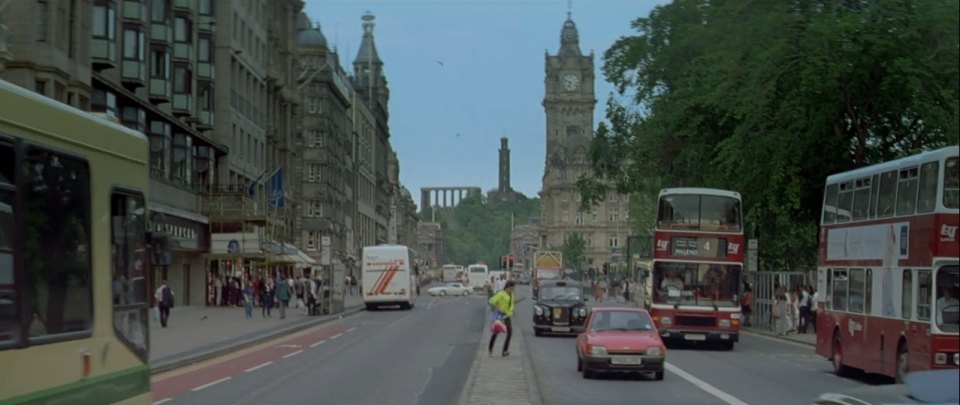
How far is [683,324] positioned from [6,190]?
31346mm

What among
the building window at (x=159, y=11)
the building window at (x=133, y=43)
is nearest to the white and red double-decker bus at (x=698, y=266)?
the building window at (x=133, y=43)

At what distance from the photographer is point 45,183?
9.30m

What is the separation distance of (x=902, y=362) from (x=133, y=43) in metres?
40.1

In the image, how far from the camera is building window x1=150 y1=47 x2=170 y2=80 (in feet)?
199

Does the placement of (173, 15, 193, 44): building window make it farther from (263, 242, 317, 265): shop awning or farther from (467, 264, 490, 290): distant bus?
(467, 264, 490, 290): distant bus

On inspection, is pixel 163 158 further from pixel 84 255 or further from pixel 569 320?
pixel 84 255

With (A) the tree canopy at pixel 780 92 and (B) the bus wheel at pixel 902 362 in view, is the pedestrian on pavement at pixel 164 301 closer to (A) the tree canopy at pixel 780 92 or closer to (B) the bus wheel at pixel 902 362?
(A) the tree canopy at pixel 780 92

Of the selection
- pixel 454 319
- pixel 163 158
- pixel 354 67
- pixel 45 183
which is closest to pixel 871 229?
pixel 45 183

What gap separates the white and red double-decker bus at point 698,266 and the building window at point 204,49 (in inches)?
1439

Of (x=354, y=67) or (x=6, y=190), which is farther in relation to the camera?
(x=354, y=67)

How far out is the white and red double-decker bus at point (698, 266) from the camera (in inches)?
1506

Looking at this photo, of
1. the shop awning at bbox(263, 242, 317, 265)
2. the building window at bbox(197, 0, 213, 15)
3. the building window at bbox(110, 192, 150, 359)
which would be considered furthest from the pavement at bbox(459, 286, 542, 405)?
the building window at bbox(197, 0, 213, 15)

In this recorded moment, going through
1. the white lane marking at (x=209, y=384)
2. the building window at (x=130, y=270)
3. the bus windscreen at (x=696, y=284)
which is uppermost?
the building window at (x=130, y=270)

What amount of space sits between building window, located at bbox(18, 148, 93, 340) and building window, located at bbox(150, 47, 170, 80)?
51685 mm
